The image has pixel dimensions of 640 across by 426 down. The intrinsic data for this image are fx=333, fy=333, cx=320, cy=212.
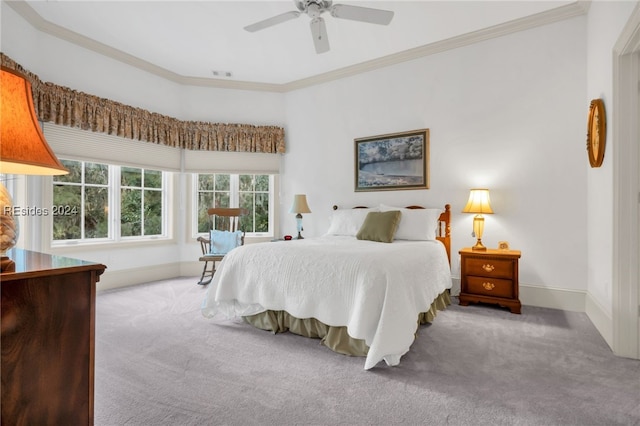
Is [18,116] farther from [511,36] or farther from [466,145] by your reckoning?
[511,36]

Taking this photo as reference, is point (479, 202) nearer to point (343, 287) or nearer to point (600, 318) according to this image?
point (600, 318)

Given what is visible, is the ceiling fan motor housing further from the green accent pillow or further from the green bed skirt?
the green bed skirt

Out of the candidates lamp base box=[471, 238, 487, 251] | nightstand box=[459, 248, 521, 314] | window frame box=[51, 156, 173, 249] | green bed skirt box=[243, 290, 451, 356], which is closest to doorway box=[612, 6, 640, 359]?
nightstand box=[459, 248, 521, 314]

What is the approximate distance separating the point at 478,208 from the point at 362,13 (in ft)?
7.42

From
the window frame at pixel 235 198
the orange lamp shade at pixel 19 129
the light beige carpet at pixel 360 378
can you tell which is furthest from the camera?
the window frame at pixel 235 198

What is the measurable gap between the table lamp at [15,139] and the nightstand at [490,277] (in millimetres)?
3558

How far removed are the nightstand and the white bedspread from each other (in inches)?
18.6

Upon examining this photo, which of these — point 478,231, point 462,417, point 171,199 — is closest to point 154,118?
point 171,199

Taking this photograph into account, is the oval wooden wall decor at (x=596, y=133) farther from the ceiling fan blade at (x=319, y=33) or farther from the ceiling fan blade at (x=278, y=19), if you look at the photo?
the ceiling fan blade at (x=278, y=19)

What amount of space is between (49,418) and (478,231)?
12.2ft

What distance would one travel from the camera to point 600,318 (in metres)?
2.79

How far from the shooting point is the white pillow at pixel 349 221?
409 cm

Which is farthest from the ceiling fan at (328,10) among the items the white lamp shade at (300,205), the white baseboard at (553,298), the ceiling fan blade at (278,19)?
the white baseboard at (553,298)

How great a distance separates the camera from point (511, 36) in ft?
12.2
